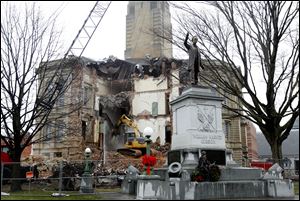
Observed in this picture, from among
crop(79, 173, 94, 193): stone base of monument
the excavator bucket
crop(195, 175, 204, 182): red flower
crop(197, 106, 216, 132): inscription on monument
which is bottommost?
crop(79, 173, 94, 193): stone base of monument

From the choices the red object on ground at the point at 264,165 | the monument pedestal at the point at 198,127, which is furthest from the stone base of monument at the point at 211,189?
the red object on ground at the point at 264,165

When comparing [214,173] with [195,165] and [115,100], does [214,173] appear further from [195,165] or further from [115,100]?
[115,100]

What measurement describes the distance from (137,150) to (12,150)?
19.9 metres

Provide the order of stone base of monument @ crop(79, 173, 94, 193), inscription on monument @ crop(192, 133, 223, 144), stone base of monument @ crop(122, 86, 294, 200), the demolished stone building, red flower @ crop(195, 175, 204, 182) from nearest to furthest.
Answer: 1. stone base of monument @ crop(122, 86, 294, 200)
2. red flower @ crop(195, 175, 204, 182)
3. inscription on monument @ crop(192, 133, 223, 144)
4. stone base of monument @ crop(79, 173, 94, 193)
5. the demolished stone building

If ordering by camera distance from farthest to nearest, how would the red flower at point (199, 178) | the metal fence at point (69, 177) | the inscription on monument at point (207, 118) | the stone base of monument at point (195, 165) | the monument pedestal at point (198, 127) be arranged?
the metal fence at point (69, 177), the inscription on monument at point (207, 118), the monument pedestal at point (198, 127), the red flower at point (199, 178), the stone base of monument at point (195, 165)

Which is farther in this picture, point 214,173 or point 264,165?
point 264,165

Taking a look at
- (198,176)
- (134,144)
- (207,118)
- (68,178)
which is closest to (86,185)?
(68,178)

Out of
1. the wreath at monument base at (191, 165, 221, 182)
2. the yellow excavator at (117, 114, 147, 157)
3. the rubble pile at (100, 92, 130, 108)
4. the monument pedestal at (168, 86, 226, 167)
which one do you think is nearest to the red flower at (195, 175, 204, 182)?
the wreath at monument base at (191, 165, 221, 182)

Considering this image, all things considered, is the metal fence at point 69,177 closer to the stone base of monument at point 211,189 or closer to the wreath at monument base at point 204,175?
the stone base of monument at point 211,189

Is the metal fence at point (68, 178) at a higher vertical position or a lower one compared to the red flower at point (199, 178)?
lower

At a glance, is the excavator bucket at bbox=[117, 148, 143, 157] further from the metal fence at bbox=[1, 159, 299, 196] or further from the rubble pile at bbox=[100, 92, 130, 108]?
the rubble pile at bbox=[100, 92, 130, 108]

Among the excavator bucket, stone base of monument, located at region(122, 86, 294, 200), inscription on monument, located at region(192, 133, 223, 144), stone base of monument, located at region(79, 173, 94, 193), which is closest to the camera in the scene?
stone base of monument, located at region(122, 86, 294, 200)

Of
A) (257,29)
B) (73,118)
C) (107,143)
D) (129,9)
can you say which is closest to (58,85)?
(257,29)

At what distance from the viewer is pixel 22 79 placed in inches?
806
